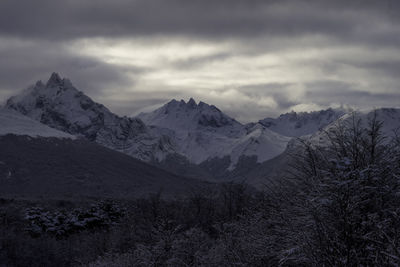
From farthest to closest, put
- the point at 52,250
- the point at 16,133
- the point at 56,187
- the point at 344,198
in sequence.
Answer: the point at 16,133 → the point at 56,187 → the point at 52,250 → the point at 344,198

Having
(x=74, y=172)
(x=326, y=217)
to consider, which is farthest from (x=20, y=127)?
(x=326, y=217)

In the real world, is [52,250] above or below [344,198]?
below

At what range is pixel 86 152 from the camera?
481ft

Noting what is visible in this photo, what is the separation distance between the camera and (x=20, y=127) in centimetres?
15188

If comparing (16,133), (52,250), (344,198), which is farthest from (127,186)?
(344,198)

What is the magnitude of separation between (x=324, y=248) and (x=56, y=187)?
336 ft

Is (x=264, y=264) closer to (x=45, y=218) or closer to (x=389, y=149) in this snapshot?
(x=389, y=149)

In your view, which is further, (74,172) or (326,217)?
(74,172)

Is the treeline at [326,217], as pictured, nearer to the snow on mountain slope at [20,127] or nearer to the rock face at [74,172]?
the rock face at [74,172]

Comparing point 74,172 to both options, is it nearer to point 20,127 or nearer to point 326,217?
point 20,127

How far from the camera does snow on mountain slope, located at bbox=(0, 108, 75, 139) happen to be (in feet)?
476

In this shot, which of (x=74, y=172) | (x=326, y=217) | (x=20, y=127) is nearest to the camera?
(x=326, y=217)

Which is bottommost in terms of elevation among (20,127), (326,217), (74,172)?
(74,172)

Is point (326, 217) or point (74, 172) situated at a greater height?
point (326, 217)
